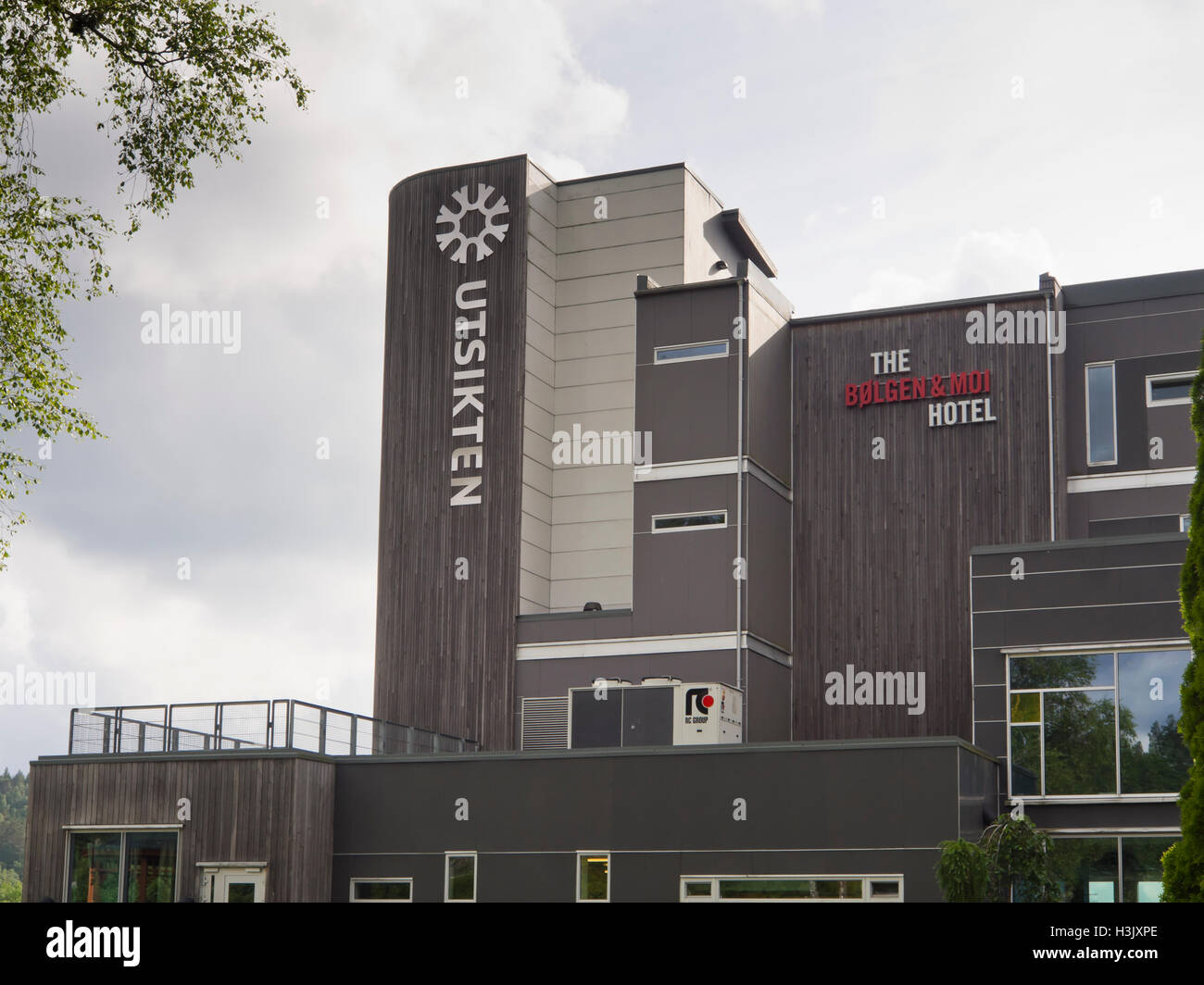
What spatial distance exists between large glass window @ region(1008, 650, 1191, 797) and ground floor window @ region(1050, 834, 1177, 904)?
0.86m

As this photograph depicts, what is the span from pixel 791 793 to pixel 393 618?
46.8ft

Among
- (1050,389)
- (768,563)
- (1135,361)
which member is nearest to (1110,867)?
(768,563)

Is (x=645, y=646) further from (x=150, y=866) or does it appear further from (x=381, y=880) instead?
(x=150, y=866)

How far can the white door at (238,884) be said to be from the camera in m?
26.0

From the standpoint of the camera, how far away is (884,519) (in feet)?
112

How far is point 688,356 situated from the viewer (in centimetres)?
3431

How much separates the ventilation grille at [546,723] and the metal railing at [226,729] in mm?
4883

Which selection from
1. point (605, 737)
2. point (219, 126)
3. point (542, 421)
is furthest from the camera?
point (542, 421)

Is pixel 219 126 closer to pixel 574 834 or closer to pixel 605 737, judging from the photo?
pixel 574 834

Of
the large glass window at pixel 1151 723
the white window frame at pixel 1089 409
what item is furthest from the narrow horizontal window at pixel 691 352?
the large glass window at pixel 1151 723

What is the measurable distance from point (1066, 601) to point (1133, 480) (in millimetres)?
7004
